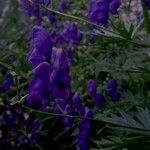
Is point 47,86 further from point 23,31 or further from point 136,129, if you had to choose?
point 23,31

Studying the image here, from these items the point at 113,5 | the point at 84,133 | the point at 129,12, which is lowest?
the point at 84,133

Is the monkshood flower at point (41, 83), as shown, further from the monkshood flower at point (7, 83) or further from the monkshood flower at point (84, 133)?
the monkshood flower at point (7, 83)

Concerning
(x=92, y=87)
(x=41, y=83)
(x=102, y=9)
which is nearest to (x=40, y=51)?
(x=41, y=83)

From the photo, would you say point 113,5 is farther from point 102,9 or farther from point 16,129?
point 16,129

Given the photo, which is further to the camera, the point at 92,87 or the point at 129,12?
the point at 129,12

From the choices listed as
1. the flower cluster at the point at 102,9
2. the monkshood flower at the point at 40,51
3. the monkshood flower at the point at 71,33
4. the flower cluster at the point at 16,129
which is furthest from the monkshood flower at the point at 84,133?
the flower cluster at the point at 16,129

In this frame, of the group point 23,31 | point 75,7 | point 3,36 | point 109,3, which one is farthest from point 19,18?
point 109,3
